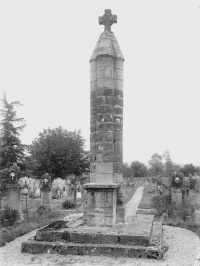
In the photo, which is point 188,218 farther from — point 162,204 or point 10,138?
point 10,138

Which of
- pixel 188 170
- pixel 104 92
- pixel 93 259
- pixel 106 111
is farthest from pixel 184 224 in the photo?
pixel 188 170

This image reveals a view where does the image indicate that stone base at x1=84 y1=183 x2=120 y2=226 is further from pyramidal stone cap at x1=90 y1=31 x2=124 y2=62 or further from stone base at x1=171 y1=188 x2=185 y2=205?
stone base at x1=171 y1=188 x2=185 y2=205

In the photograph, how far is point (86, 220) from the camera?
975 centimetres

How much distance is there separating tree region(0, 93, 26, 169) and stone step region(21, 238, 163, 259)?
1124 cm

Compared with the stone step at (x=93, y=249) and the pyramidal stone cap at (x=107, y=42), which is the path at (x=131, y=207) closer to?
the stone step at (x=93, y=249)

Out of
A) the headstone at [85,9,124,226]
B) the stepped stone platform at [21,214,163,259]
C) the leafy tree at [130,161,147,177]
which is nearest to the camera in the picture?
the stepped stone platform at [21,214,163,259]

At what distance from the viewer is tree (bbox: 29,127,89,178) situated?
34.4 meters

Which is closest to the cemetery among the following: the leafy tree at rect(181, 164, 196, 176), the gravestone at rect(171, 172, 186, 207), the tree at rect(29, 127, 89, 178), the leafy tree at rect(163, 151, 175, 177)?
the gravestone at rect(171, 172, 186, 207)

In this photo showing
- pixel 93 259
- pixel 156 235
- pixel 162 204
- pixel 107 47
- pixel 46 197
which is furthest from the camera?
pixel 46 197

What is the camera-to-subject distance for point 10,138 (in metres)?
19.5

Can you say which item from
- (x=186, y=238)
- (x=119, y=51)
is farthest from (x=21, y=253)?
(x=119, y=51)

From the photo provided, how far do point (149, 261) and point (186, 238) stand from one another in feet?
11.4

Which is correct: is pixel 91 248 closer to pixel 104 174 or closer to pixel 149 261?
pixel 149 261

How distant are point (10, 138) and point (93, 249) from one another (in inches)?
506
